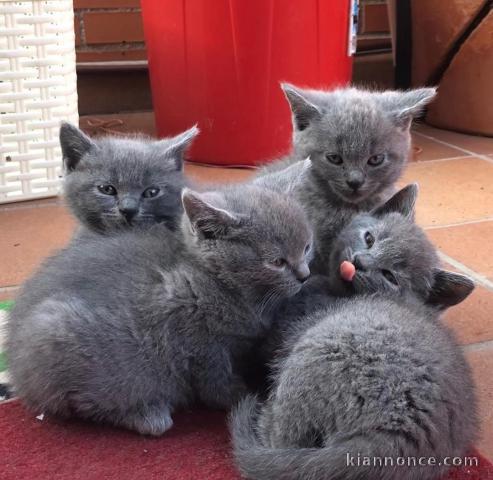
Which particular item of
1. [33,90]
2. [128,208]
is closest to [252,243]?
[128,208]

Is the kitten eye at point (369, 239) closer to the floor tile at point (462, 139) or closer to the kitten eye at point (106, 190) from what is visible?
the kitten eye at point (106, 190)

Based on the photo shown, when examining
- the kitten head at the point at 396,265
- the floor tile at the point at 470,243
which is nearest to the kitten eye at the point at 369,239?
the kitten head at the point at 396,265

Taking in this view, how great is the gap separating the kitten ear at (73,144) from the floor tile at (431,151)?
6.51 feet

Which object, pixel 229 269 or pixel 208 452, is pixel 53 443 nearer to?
pixel 208 452

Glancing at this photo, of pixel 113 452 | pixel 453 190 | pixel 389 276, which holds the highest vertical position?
pixel 389 276

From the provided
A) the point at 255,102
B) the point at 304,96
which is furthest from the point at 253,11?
the point at 304,96

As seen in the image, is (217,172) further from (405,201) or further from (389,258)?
(389,258)

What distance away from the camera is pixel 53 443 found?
56.3 inches

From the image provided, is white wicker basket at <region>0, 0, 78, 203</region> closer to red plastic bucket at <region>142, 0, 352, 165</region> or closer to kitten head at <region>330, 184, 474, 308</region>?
red plastic bucket at <region>142, 0, 352, 165</region>

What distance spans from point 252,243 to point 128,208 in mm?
447

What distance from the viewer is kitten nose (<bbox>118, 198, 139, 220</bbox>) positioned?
1.78 m

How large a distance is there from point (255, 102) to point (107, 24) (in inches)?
48.8

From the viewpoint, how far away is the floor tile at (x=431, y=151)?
349 cm

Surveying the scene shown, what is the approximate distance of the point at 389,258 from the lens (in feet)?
5.25
